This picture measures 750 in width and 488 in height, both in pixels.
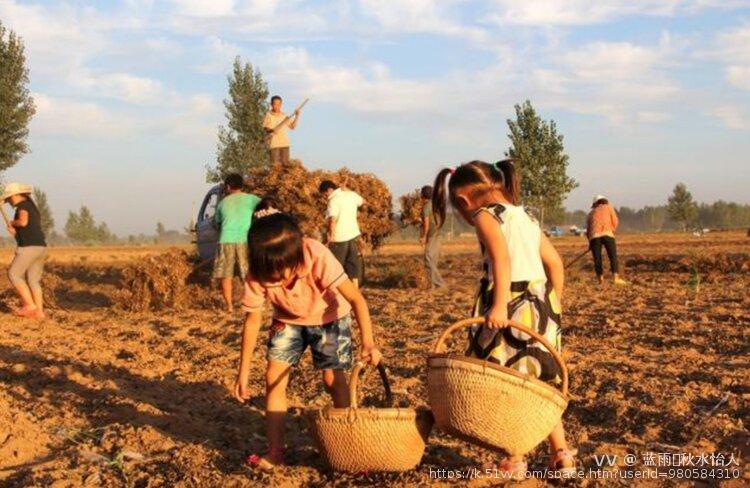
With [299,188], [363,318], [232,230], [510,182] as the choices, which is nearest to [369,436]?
[363,318]

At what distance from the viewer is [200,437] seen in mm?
4969

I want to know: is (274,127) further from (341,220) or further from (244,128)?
(244,128)

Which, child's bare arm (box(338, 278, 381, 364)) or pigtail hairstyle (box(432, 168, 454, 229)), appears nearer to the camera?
child's bare arm (box(338, 278, 381, 364))

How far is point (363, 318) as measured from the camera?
4.21 meters

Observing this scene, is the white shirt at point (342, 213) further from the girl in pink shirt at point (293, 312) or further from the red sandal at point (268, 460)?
the red sandal at point (268, 460)

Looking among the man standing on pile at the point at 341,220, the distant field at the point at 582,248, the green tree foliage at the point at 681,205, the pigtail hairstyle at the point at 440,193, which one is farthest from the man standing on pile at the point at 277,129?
the green tree foliage at the point at 681,205

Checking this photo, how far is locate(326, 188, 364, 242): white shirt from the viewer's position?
11062 millimetres

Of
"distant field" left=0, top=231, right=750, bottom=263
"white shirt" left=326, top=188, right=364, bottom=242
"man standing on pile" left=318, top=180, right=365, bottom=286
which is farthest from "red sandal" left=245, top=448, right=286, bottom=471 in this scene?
"distant field" left=0, top=231, right=750, bottom=263

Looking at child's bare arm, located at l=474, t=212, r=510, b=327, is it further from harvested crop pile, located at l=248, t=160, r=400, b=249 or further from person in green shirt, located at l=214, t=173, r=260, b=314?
harvested crop pile, located at l=248, t=160, r=400, b=249

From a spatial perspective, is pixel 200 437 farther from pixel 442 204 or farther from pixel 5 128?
pixel 5 128

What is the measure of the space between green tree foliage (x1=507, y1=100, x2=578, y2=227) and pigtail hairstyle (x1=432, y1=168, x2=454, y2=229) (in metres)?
26.6

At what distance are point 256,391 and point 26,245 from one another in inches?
220

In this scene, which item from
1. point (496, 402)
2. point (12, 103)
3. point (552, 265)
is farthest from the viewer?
point (12, 103)

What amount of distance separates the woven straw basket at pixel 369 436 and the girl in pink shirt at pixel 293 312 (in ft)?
0.98
